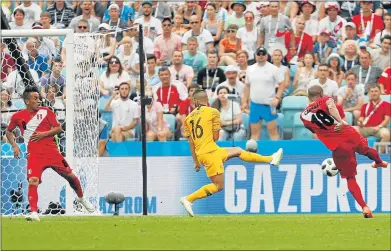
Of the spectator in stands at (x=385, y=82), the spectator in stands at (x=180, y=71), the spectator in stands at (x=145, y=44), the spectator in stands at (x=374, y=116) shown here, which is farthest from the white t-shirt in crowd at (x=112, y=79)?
the spectator in stands at (x=385, y=82)

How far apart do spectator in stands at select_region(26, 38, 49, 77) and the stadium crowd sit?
26 millimetres

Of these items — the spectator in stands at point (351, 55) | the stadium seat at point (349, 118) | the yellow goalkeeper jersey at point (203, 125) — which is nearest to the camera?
the yellow goalkeeper jersey at point (203, 125)

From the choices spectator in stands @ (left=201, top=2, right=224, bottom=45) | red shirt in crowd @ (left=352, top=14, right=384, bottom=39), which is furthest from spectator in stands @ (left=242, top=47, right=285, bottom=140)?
red shirt in crowd @ (left=352, top=14, right=384, bottom=39)

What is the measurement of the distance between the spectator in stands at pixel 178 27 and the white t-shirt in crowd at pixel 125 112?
3.37 meters

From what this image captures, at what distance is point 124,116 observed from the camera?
23328 millimetres

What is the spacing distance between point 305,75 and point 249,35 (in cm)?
201

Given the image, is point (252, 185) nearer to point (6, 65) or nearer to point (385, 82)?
point (385, 82)

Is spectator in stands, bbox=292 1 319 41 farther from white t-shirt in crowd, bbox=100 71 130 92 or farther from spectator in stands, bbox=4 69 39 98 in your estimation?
spectator in stands, bbox=4 69 39 98

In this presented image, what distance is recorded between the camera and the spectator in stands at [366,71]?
79.1 ft

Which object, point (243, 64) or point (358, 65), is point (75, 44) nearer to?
point (243, 64)

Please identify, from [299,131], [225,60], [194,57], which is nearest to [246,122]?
[299,131]

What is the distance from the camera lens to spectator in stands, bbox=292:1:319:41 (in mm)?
25484

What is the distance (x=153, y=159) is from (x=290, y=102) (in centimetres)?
320

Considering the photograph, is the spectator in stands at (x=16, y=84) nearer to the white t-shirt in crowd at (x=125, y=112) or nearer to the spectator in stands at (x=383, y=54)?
the white t-shirt in crowd at (x=125, y=112)
